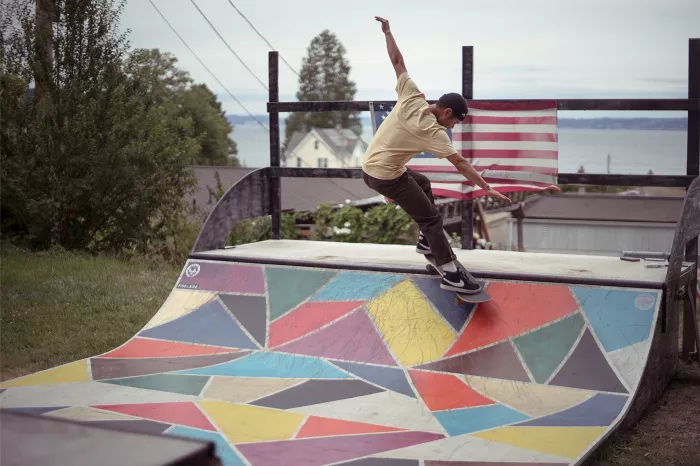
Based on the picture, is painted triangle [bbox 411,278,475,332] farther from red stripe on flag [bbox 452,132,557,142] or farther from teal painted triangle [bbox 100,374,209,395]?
teal painted triangle [bbox 100,374,209,395]

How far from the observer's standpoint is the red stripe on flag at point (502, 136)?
25.9 feet

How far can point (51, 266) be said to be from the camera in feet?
36.4

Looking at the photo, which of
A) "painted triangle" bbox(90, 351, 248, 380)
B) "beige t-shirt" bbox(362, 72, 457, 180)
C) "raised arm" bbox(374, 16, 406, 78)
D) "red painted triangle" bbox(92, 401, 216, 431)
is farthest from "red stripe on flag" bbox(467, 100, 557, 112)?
"red painted triangle" bbox(92, 401, 216, 431)

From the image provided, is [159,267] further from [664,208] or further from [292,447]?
[664,208]

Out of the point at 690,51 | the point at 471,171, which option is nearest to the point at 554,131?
Answer: the point at 690,51

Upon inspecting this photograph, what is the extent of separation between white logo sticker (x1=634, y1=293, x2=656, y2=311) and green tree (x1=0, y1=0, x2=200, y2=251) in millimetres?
8844

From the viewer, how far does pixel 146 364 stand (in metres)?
6.79

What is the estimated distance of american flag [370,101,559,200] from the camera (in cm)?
790

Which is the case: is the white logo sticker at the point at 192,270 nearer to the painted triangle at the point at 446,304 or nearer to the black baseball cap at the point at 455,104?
the painted triangle at the point at 446,304

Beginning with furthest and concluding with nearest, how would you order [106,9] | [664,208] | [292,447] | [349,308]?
[664,208]
[106,9]
[349,308]
[292,447]

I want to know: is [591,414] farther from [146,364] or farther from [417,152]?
[146,364]

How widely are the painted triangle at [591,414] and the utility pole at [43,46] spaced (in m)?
10.1

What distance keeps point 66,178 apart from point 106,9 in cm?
283

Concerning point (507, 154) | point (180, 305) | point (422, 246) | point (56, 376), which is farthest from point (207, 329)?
point (507, 154)
